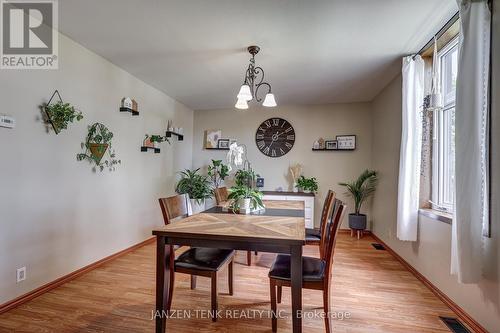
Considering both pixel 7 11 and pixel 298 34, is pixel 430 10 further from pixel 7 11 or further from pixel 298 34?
pixel 7 11

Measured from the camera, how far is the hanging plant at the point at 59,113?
2201 mm

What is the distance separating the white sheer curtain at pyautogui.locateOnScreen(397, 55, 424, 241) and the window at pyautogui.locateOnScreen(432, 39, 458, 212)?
0.15 metres

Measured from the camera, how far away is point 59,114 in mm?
2223

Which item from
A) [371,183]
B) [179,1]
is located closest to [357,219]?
[371,183]

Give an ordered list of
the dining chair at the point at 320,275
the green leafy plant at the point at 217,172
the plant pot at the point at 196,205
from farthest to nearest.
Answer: the green leafy plant at the point at 217,172 < the plant pot at the point at 196,205 < the dining chair at the point at 320,275

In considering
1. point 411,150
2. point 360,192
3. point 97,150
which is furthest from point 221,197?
point 360,192

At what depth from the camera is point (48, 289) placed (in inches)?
86.8

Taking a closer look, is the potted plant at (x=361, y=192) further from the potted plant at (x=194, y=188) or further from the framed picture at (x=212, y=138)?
the framed picture at (x=212, y=138)

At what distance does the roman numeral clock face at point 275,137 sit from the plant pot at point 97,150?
2805 mm

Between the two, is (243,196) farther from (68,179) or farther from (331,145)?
(331,145)

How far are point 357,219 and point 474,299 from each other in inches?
90.2

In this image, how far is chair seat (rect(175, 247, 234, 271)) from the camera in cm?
171

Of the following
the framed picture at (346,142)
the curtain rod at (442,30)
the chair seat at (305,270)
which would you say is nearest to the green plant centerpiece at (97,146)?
the chair seat at (305,270)

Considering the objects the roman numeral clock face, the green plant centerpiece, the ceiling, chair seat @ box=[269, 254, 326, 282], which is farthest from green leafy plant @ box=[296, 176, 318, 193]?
the green plant centerpiece
